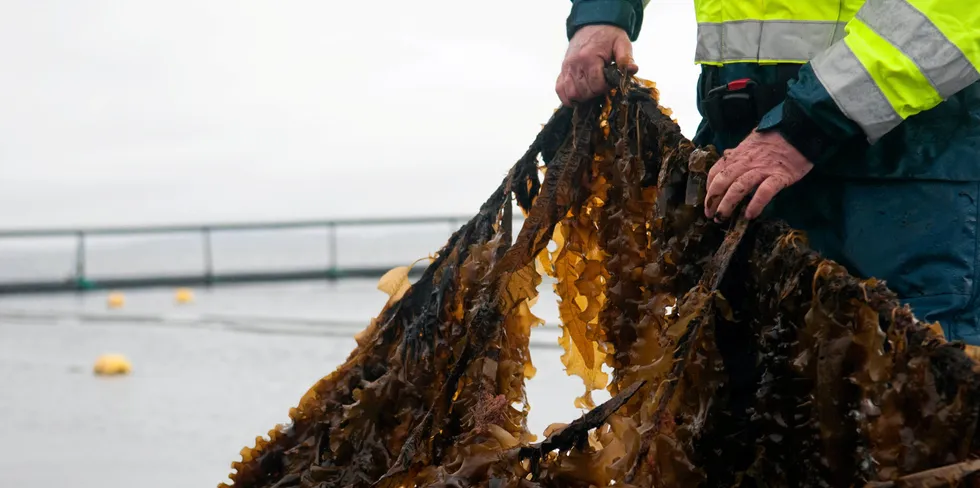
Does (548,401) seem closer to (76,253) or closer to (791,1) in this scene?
(791,1)

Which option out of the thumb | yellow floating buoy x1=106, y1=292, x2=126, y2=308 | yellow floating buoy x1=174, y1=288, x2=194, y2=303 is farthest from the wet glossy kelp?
yellow floating buoy x1=106, y1=292, x2=126, y2=308

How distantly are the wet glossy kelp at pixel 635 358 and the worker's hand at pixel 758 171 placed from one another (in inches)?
2.2

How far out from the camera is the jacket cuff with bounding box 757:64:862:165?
1556mm

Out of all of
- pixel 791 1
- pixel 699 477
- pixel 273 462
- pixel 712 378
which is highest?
pixel 791 1

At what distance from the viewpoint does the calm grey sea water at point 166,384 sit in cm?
376

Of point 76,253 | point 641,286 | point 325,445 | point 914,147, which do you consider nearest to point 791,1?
point 914,147

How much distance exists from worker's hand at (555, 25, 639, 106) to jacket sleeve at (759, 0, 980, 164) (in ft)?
1.91

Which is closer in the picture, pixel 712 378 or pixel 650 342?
pixel 712 378

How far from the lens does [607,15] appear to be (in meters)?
2.16

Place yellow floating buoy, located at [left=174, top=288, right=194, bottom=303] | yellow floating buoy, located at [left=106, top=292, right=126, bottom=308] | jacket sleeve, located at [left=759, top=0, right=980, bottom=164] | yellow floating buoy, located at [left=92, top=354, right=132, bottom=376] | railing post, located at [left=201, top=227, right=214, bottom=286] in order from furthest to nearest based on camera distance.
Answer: railing post, located at [left=201, top=227, right=214, bottom=286] < yellow floating buoy, located at [left=174, top=288, right=194, bottom=303] < yellow floating buoy, located at [left=106, top=292, right=126, bottom=308] < yellow floating buoy, located at [left=92, top=354, right=132, bottom=376] < jacket sleeve, located at [left=759, top=0, right=980, bottom=164]

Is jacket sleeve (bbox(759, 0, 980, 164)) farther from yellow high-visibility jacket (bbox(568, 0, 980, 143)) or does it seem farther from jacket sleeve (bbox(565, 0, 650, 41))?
jacket sleeve (bbox(565, 0, 650, 41))

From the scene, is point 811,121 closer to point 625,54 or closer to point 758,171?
point 758,171

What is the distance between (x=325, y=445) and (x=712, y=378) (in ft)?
3.22

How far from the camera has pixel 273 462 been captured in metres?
2.24
